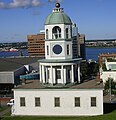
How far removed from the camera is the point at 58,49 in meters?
34.5

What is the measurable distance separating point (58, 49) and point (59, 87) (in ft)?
13.3

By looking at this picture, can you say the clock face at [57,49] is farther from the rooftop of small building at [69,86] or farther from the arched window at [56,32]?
the rooftop of small building at [69,86]

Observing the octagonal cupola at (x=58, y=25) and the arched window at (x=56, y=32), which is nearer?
the octagonal cupola at (x=58, y=25)

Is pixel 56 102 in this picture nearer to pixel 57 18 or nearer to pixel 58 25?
pixel 58 25

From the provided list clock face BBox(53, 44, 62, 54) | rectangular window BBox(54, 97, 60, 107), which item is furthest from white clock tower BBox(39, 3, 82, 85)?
rectangular window BBox(54, 97, 60, 107)

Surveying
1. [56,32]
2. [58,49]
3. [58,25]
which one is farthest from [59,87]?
[58,25]

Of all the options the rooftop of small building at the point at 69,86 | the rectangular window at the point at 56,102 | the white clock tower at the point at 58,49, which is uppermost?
the white clock tower at the point at 58,49

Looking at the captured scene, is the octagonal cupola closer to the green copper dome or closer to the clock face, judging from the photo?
the green copper dome

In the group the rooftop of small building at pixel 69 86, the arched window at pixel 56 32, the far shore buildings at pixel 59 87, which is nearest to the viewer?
the far shore buildings at pixel 59 87

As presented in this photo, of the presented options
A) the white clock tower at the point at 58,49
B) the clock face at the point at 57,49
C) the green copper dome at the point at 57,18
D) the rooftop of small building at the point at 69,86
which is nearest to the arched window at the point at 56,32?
the white clock tower at the point at 58,49

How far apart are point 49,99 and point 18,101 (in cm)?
327

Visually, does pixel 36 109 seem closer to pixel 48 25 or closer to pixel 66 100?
pixel 66 100

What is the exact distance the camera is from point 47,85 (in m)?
34.0

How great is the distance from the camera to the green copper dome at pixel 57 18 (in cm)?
3412
